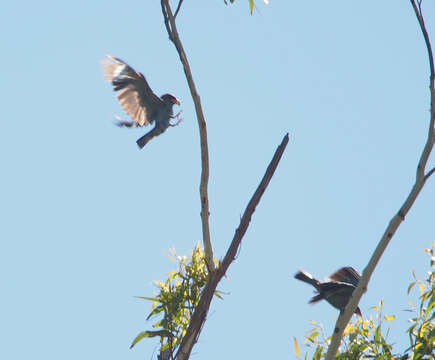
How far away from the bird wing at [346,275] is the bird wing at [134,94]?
6.35 ft

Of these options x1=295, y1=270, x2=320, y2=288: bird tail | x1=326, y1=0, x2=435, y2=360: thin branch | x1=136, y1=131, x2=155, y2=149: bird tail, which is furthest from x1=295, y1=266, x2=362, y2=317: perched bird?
x1=136, y1=131, x2=155, y2=149: bird tail

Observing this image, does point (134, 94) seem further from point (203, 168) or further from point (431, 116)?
point (431, 116)

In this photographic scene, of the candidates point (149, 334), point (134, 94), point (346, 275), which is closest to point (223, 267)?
point (149, 334)

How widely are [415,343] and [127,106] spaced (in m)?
2.81

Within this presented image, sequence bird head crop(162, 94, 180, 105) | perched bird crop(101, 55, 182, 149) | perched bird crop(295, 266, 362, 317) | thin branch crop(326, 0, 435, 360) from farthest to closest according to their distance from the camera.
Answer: bird head crop(162, 94, 180, 105)
perched bird crop(101, 55, 182, 149)
perched bird crop(295, 266, 362, 317)
thin branch crop(326, 0, 435, 360)

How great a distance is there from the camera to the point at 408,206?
2.98 meters

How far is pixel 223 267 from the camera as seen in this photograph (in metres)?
2.94

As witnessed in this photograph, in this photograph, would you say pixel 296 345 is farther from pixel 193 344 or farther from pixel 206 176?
pixel 206 176

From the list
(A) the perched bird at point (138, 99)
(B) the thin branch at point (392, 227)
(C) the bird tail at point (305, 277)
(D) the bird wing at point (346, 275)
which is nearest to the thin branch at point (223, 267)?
(B) the thin branch at point (392, 227)

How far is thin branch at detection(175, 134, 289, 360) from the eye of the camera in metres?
2.93

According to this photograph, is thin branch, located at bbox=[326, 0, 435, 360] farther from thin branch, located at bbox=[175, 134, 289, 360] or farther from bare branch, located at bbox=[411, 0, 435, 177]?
thin branch, located at bbox=[175, 134, 289, 360]

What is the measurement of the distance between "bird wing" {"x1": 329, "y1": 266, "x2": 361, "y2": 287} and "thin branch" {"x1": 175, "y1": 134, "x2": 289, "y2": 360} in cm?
161

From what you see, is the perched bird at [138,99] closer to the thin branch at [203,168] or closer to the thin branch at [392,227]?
the thin branch at [203,168]

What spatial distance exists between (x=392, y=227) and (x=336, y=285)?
4.92ft
